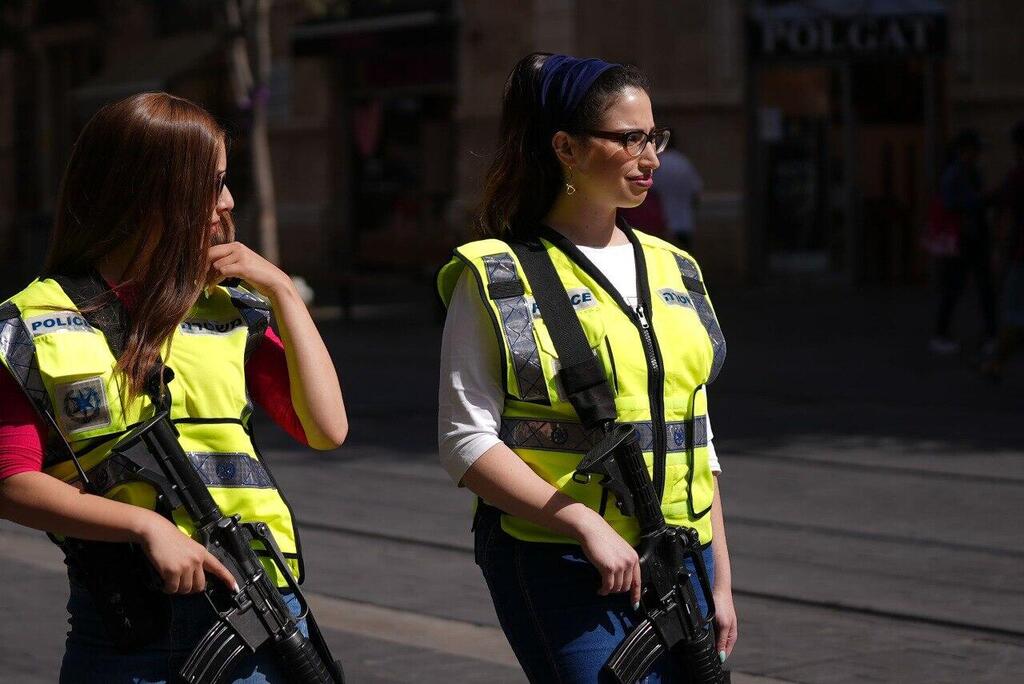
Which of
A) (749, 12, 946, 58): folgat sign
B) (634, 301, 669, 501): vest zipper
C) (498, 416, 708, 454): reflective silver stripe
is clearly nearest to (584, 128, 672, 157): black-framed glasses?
(634, 301, 669, 501): vest zipper

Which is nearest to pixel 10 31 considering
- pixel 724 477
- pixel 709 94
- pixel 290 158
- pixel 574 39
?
pixel 290 158

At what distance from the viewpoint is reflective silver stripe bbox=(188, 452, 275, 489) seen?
2703mm

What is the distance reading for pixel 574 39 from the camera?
22.2 meters

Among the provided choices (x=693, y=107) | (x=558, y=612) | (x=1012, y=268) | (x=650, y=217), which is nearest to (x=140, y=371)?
(x=558, y=612)

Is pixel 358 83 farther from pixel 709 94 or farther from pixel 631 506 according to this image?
pixel 631 506

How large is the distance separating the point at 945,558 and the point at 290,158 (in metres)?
20.5

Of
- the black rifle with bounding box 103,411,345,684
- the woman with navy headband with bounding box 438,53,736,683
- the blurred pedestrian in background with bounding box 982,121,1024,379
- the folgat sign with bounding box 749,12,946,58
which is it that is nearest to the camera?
the black rifle with bounding box 103,411,345,684

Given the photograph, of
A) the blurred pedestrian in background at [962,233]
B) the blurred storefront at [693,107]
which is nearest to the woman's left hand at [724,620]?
the blurred pedestrian in background at [962,233]

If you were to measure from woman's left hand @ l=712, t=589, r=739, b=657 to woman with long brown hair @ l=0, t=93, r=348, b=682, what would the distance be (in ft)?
2.38

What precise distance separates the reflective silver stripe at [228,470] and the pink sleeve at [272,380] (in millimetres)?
147

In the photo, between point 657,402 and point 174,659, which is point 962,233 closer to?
point 657,402

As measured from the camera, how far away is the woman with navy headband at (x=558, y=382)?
2881 mm

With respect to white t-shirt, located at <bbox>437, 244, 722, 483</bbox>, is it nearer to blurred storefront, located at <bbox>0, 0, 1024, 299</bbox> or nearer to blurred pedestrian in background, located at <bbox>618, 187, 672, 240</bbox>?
blurred pedestrian in background, located at <bbox>618, 187, 672, 240</bbox>

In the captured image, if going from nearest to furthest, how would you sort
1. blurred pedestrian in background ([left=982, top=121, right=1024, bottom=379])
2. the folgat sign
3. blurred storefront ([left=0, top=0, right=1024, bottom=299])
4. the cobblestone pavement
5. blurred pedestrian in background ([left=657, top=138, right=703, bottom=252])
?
the cobblestone pavement, blurred pedestrian in background ([left=982, top=121, right=1024, bottom=379]), blurred pedestrian in background ([left=657, top=138, right=703, bottom=252]), the folgat sign, blurred storefront ([left=0, top=0, right=1024, bottom=299])
